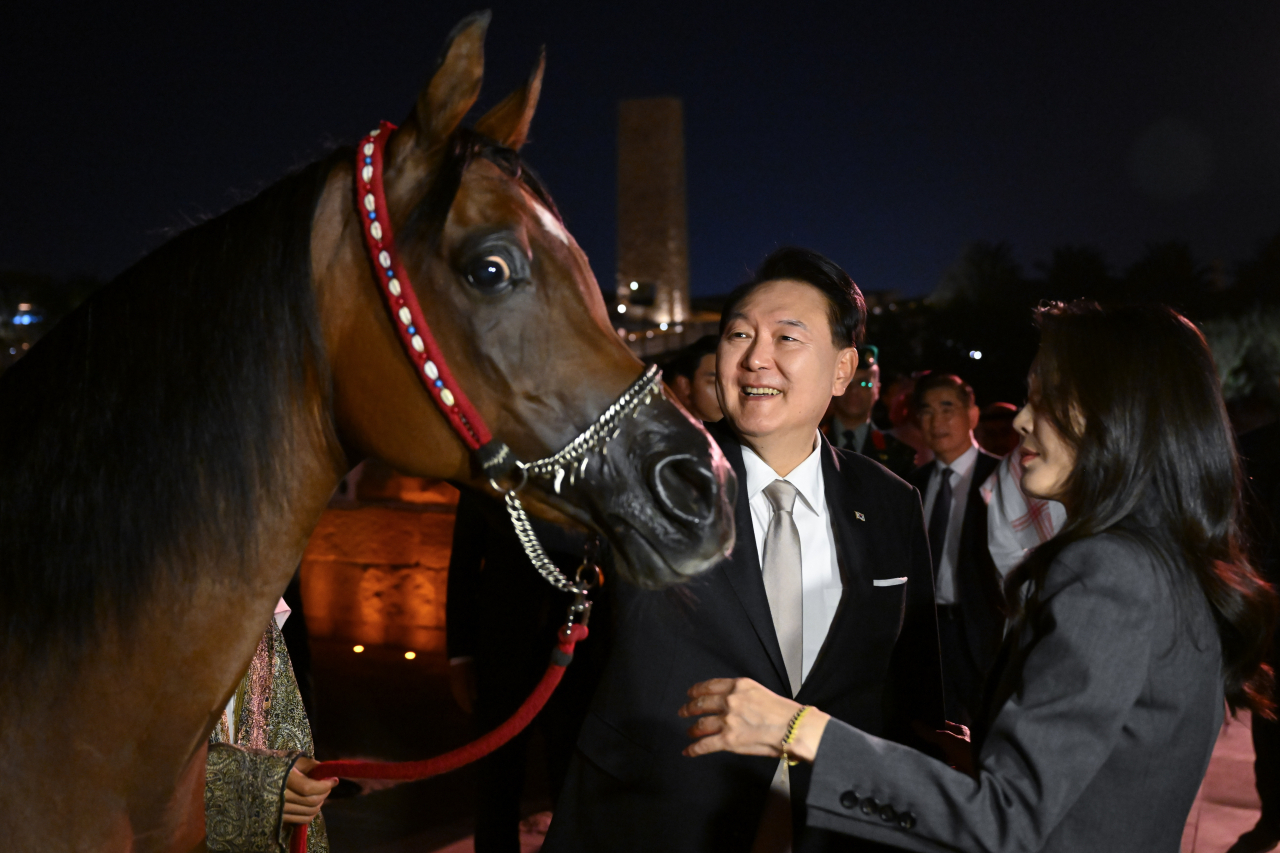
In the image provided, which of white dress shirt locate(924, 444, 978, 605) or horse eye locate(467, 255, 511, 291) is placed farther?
white dress shirt locate(924, 444, 978, 605)

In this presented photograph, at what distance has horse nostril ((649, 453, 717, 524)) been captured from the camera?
1312 mm

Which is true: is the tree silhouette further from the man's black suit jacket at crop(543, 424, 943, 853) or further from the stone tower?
the man's black suit jacket at crop(543, 424, 943, 853)

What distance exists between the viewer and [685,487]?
1341 mm

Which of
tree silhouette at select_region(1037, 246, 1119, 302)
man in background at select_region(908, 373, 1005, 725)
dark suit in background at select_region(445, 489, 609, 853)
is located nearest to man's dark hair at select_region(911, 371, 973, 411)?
man in background at select_region(908, 373, 1005, 725)

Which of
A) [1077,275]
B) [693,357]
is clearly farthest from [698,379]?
[1077,275]

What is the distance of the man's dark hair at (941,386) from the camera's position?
4898 millimetres

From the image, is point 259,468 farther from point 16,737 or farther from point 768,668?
point 768,668

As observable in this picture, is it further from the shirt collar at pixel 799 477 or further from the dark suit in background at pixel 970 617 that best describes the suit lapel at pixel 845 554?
the dark suit in background at pixel 970 617

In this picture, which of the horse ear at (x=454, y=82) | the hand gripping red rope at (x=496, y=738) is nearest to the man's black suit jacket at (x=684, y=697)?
the hand gripping red rope at (x=496, y=738)

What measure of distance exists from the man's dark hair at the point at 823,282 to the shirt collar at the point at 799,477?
29 cm

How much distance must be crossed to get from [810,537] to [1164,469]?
0.77m

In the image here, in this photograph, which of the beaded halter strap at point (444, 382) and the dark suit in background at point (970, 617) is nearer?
the beaded halter strap at point (444, 382)

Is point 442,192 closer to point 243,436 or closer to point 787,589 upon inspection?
point 243,436

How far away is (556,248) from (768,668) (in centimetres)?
94
